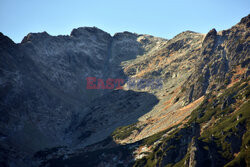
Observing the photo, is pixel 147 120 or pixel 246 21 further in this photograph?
pixel 246 21

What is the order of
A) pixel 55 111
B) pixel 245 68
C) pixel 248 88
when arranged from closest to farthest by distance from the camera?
1. pixel 248 88
2. pixel 245 68
3. pixel 55 111

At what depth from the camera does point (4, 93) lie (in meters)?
164

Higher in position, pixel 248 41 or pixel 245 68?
pixel 248 41

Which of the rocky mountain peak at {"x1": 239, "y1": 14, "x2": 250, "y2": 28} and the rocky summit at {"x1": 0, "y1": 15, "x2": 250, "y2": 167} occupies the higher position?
the rocky mountain peak at {"x1": 239, "y1": 14, "x2": 250, "y2": 28}

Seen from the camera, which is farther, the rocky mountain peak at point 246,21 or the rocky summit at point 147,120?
the rocky mountain peak at point 246,21

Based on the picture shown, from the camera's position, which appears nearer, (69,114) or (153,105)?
(153,105)

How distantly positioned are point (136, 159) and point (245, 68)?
69.0 m

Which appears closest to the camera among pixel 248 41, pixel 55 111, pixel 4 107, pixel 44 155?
pixel 44 155

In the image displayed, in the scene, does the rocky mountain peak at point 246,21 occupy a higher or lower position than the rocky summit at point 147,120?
higher

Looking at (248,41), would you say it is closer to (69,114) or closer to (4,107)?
(69,114)

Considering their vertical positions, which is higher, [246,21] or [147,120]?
[246,21]

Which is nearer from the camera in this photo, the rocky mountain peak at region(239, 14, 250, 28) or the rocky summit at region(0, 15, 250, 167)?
the rocky summit at region(0, 15, 250, 167)

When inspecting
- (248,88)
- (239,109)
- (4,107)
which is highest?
(4,107)

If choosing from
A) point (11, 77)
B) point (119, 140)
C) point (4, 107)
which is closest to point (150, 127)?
Answer: point (119, 140)
